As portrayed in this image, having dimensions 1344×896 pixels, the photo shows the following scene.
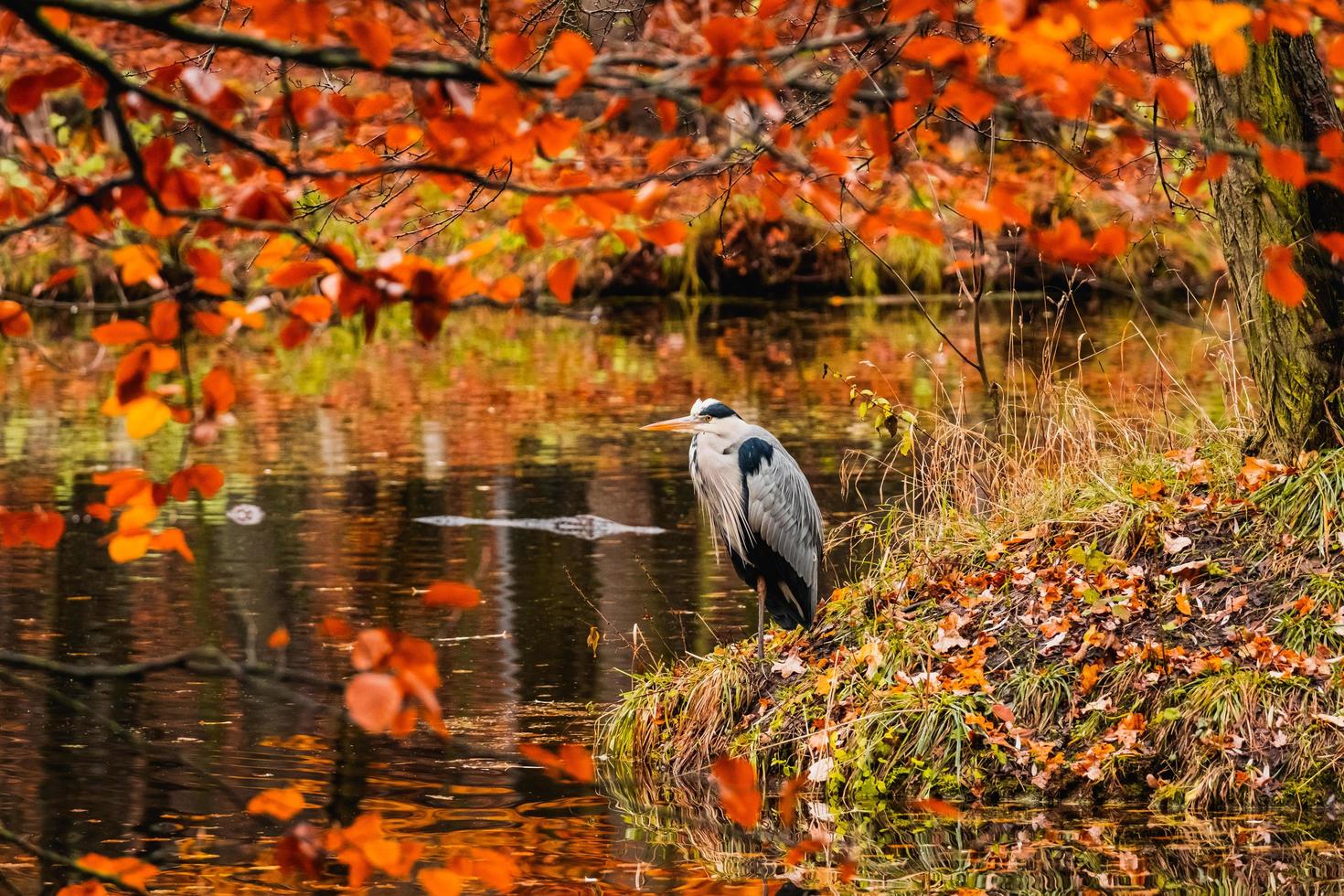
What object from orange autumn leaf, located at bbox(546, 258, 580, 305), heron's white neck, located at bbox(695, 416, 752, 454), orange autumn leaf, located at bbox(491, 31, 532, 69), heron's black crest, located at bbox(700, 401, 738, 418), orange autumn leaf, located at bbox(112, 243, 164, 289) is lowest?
heron's white neck, located at bbox(695, 416, 752, 454)

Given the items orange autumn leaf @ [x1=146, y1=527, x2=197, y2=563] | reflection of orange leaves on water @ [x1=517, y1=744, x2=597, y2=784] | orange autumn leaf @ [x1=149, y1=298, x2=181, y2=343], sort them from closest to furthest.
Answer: orange autumn leaf @ [x1=149, y1=298, x2=181, y2=343] < reflection of orange leaves on water @ [x1=517, y1=744, x2=597, y2=784] < orange autumn leaf @ [x1=146, y1=527, x2=197, y2=563]

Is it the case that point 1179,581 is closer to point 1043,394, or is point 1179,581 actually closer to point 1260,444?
point 1260,444

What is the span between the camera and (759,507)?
7.91m

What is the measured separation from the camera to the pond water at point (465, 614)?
604 cm

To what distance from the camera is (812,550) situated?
8.07m

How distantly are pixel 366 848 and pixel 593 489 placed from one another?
35.0 feet

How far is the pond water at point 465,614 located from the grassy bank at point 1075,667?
23 cm

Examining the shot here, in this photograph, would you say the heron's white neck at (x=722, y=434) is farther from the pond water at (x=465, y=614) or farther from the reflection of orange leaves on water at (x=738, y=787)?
the reflection of orange leaves on water at (x=738, y=787)

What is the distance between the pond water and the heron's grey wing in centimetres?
87

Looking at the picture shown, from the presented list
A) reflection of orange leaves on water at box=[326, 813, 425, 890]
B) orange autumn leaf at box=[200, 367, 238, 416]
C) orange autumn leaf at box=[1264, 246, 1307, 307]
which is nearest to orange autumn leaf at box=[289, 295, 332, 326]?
orange autumn leaf at box=[200, 367, 238, 416]

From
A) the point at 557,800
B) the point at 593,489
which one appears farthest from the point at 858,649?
the point at 593,489

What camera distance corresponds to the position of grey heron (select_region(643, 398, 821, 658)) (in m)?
7.93

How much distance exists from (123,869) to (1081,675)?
169 inches

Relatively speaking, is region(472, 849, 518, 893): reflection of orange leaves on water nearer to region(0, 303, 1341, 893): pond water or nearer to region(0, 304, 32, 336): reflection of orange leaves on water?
region(0, 303, 1341, 893): pond water
